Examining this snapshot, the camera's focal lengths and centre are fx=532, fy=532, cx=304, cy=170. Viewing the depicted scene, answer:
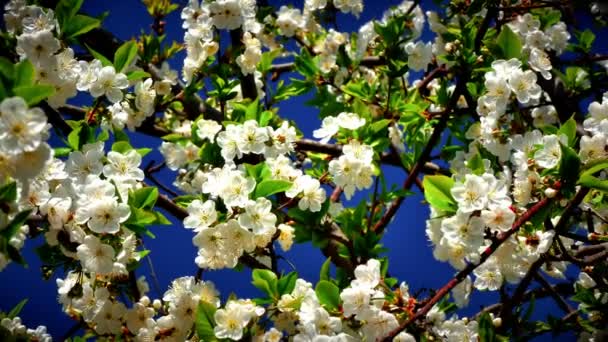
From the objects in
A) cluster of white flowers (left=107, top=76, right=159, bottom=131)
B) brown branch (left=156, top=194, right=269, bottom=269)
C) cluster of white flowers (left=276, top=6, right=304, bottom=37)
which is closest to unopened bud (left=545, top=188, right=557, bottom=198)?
brown branch (left=156, top=194, right=269, bottom=269)

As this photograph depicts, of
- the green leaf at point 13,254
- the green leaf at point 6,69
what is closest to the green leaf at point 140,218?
the green leaf at point 13,254

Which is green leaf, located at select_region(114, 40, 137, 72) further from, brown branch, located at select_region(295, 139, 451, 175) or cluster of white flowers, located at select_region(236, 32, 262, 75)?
brown branch, located at select_region(295, 139, 451, 175)

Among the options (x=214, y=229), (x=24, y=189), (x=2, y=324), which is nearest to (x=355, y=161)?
(x=214, y=229)

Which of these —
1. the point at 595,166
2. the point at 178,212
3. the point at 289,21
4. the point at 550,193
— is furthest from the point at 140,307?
the point at 289,21

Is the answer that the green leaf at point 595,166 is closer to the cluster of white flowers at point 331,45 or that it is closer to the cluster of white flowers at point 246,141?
the cluster of white flowers at point 246,141

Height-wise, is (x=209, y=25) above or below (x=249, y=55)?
below

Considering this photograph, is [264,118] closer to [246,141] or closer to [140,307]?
[246,141]
